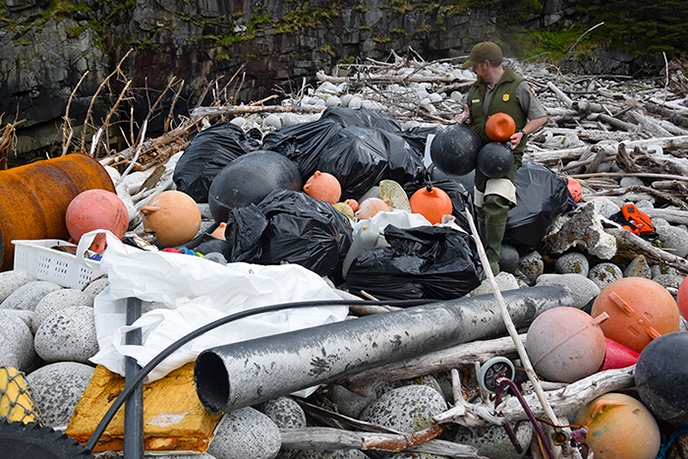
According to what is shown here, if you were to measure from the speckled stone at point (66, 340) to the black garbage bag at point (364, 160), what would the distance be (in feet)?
8.18

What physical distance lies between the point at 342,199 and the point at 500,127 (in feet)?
5.12

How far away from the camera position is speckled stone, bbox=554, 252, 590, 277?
12.8ft

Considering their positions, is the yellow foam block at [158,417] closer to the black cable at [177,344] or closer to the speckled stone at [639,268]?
the black cable at [177,344]

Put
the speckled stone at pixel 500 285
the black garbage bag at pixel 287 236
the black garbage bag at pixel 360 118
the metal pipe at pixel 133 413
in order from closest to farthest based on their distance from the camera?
the metal pipe at pixel 133 413 < the black garbage bag at pixel 287 236 < the speckled stone at pixel 500 285 < the black garbage bag at pixel 360 118

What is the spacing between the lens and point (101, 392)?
6.34 feet

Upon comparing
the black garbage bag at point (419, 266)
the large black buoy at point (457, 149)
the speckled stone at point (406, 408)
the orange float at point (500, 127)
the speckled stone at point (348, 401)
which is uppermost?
the orange float at point (500, 127)

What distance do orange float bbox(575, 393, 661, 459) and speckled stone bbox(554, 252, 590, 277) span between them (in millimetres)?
2056

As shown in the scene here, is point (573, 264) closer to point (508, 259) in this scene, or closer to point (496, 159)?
point (508, 259)

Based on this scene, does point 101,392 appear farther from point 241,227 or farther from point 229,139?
point 229,139

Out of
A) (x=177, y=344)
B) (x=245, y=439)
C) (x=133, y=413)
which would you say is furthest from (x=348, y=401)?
(x=133, y=413)

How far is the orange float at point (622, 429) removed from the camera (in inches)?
73.8

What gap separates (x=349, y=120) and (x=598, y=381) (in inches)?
145

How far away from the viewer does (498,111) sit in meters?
3.59

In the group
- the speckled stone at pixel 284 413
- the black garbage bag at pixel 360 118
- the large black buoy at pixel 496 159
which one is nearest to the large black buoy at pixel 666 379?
the speckled stone at pixel 284 413
